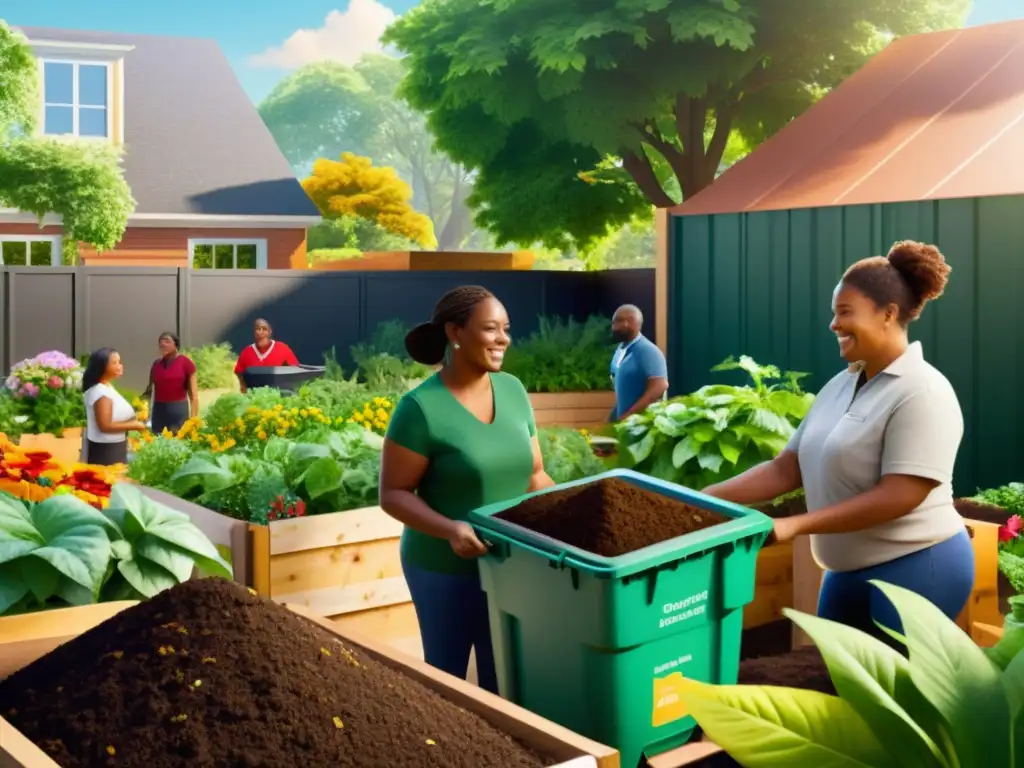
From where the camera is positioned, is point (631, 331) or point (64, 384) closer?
point (631, 331)

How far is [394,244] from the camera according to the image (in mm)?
44812

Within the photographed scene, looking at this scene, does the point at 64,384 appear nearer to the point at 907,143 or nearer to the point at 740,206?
the point at 740,206

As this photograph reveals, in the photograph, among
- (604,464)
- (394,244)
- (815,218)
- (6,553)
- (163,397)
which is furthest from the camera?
(394,244)

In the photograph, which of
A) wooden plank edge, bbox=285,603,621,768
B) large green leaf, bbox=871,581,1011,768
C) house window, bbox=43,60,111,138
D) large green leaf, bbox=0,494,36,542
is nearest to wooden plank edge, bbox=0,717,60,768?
wooden plank edge, bbox=285,603,621,768

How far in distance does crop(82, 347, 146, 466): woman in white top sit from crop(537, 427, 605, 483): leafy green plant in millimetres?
2890

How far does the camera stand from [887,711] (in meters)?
1.75

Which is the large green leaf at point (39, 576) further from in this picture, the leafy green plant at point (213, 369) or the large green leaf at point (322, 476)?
the leafy green plant at point (213, 369)

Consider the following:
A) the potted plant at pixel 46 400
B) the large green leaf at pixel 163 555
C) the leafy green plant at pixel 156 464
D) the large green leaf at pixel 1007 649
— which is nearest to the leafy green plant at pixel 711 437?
the leafy green plant at pixel 156 464

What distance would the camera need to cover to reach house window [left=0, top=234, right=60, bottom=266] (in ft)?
81.8

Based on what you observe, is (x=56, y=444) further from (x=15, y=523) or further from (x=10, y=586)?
(x=10, y=586)

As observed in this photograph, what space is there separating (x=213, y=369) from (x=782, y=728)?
1590cm

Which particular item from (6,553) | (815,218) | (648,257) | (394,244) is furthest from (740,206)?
(648,257)

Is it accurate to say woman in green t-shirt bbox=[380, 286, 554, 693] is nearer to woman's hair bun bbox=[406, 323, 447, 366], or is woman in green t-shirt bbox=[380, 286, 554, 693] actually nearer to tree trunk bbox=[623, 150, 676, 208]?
woman's hair bun bbox=[406, 323, 447, 366]

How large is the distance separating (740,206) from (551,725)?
1061 centimetres
